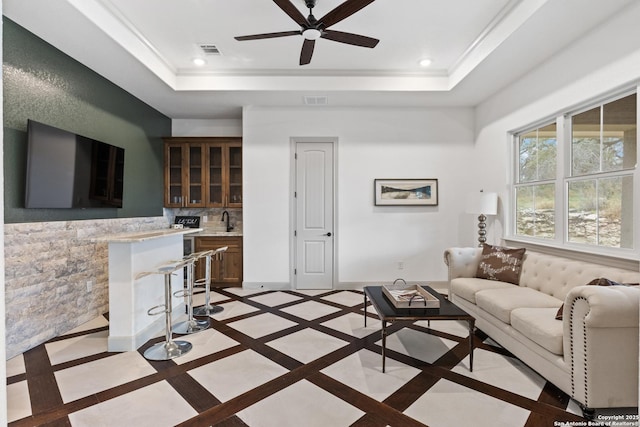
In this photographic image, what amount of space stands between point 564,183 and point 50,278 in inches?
206

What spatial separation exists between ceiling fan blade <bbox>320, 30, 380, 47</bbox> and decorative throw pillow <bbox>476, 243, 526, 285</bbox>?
267cm

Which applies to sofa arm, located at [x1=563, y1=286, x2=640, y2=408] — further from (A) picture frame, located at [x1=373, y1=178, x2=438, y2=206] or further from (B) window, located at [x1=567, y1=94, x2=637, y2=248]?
(A) picture frame, located at [x1=373, y1=178, x2=438, y2=206]

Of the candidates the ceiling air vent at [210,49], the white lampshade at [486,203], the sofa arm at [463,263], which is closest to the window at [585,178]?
the white lampshade at [486,203]

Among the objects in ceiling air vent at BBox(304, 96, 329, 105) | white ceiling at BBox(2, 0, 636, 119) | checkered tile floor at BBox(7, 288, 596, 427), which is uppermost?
white ceiling at BBox(2, 0, 636, 119)

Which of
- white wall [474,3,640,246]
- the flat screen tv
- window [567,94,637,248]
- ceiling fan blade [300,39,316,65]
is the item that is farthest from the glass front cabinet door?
window [567,94,637,248]

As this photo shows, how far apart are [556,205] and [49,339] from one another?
17.4 ft

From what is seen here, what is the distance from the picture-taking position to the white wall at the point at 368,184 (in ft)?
16.5

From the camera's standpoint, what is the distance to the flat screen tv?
296 centimetres

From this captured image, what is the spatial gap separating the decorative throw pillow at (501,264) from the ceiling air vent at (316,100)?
295 cm

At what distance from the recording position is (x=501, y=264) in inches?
144

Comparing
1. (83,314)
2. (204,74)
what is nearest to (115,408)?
(83,314)

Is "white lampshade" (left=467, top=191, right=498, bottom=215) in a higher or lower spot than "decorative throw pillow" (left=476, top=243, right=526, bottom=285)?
higher

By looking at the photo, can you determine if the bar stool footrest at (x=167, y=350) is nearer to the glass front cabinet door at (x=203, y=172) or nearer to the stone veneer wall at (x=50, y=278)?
the stone veneer wall at (x=50, y=278)

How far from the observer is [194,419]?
6.64 feet
